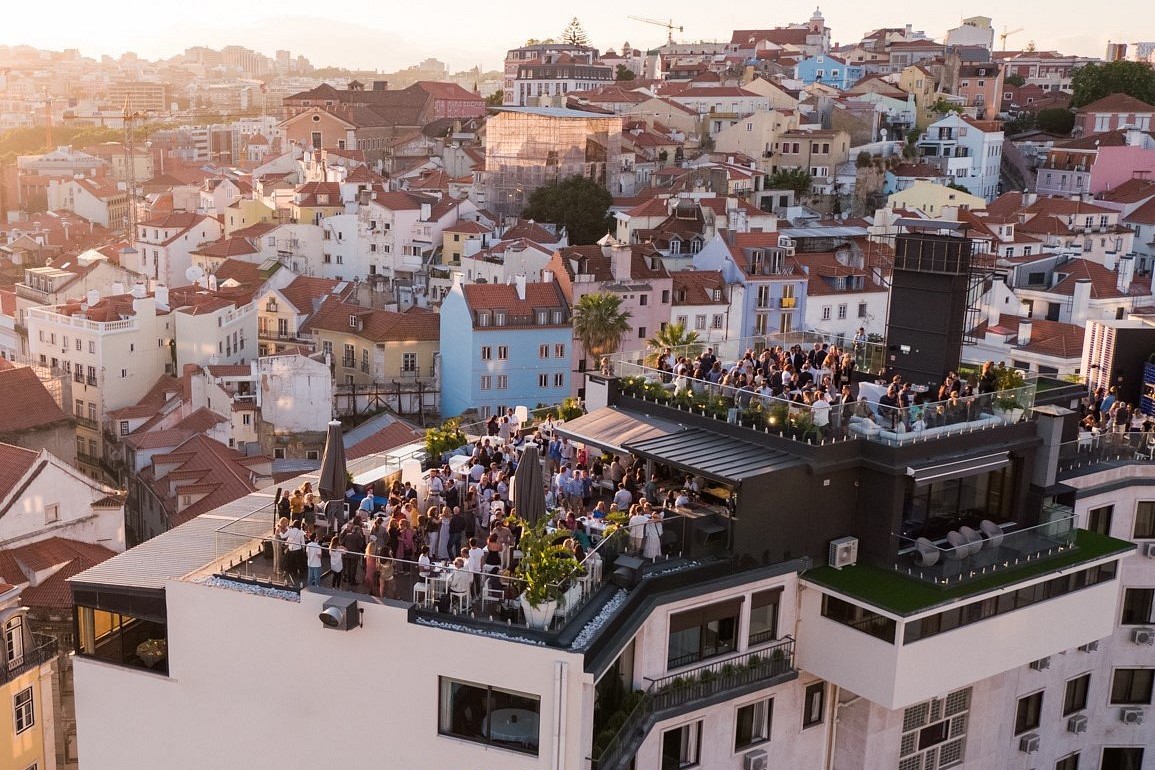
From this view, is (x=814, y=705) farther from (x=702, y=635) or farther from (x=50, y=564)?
(x=50, y=564)

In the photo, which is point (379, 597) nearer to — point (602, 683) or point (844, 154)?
point (602, 683)

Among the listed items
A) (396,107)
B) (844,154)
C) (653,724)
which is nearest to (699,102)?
(844,154)

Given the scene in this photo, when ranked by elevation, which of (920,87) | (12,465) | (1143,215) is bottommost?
(12,465)

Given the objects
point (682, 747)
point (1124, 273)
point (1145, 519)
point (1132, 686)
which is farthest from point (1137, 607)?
point (1124, 273)

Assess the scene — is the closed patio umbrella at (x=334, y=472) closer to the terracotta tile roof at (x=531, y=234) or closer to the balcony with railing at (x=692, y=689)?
the balcony with railing at (x=692, y=689)

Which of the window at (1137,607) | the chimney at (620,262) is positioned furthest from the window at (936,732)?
the chimney at (620,262)

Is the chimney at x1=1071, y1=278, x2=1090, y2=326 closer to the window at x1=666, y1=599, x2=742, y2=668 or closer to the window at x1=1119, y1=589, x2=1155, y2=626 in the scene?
the window at x1=1119, y1=589, x2=1155, y2=626
